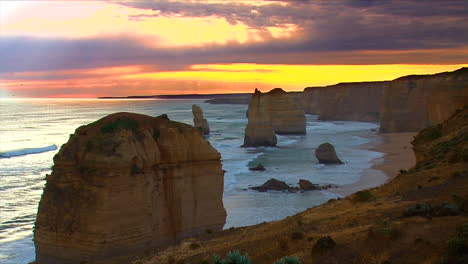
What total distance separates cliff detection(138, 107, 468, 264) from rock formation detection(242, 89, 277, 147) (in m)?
47.4

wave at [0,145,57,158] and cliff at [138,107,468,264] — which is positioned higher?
cliff at [138,107,468,264]

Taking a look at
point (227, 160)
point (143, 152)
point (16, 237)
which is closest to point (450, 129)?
point (143, 152)

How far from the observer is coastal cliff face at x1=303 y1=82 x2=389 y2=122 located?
4681 inches

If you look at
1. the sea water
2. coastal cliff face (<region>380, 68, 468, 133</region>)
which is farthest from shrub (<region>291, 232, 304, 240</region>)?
coastal cliff face (<region>380, 68, 468, 133</region>)

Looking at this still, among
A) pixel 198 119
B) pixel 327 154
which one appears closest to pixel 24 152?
pixel 198 119

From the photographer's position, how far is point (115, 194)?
709 inches

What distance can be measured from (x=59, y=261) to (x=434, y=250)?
12694 millimetres

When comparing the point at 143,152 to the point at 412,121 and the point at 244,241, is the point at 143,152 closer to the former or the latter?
the point at 244,241

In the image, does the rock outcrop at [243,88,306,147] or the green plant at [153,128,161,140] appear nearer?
the green plant at [153,128,161,140]

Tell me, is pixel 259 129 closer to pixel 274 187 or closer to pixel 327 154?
pixel 327 154

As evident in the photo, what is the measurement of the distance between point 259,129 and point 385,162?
2210 cm

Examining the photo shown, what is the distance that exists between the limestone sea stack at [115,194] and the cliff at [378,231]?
9.53 feet

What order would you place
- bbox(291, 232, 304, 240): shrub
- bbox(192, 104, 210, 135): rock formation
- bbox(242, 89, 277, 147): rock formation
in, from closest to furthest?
1. bbox(291, 232, 304, 240): shrub
2. bbox(242, 89, 277, 147): rock formation
3. bbox(192, 104, 210, 135): rock formation

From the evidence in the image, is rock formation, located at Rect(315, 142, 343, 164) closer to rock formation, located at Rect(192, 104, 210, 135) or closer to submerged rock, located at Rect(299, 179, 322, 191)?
submerged rock, located at Rect(299, 179, 322, 191)
